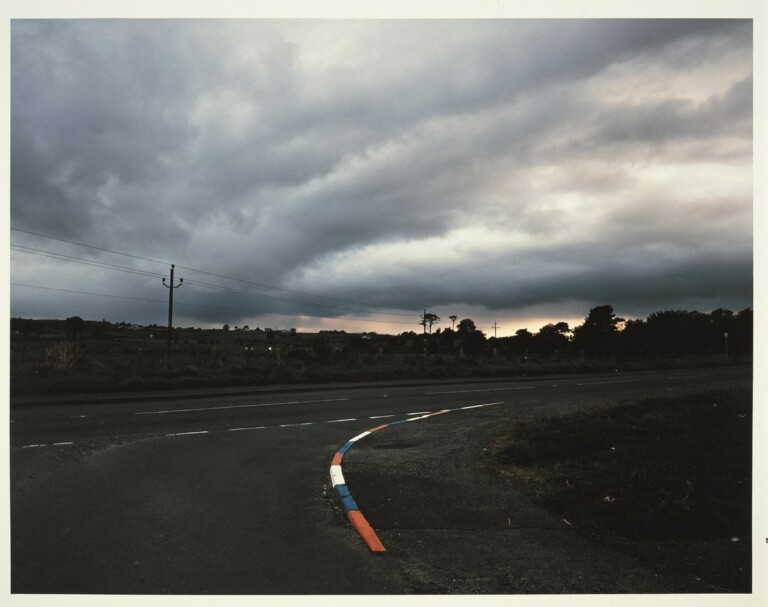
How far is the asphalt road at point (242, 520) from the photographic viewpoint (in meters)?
3.42

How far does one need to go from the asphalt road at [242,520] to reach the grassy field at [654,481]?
0.47m

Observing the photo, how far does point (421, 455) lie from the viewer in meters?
7.34

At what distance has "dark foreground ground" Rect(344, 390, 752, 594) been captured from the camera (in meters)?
3.49

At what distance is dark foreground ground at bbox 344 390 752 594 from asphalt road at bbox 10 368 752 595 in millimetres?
28

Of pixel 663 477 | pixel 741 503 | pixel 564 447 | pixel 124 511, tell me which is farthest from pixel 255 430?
pixel 741 503

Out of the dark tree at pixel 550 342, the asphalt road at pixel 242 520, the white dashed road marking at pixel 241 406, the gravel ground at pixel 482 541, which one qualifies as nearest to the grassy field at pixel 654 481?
the gravel ground at pixel 482 541

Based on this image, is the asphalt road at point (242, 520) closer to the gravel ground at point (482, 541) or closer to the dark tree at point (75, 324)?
the gravel ground at point (482, 541)

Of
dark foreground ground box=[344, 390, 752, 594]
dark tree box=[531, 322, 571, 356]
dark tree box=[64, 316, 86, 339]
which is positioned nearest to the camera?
dark foreground ground box=[344, 390, 752, 594]

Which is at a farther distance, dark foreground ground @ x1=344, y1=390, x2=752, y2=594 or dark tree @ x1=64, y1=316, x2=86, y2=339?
dark tree @ x1=64, y1=316, x2=86, y2=339

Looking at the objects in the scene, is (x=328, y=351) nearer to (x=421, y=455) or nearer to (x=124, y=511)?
(x=421, y=455)

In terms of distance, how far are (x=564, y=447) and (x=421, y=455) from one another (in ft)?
6.79

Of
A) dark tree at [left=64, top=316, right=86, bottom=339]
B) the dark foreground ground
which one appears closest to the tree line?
dark tree at [left=64, top=316, right=86, bottom=339]

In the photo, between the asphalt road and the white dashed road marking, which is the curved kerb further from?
the white dashed road marking

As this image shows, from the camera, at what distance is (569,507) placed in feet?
15.5
